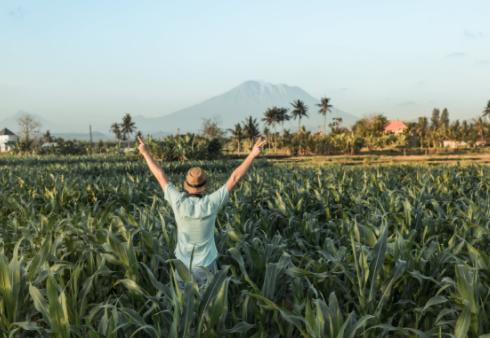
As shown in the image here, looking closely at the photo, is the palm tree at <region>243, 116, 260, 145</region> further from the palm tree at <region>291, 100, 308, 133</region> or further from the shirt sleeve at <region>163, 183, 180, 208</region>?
the shirt sleeve at <region>163, 183, 180, 208</region>

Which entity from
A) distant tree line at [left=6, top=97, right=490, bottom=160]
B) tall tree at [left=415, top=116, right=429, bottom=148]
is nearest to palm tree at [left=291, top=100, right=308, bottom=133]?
distant tree line at [left=6, top=97, right=490, bottom=160]

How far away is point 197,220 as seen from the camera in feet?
A: 12.5

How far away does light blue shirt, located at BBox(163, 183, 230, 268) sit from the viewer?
149 inches

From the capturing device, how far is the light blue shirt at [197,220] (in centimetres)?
379

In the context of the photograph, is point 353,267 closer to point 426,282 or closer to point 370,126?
point 426,282

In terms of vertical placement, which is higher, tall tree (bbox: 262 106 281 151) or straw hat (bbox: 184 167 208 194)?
tall tree (bbox: 262 106 281 151)

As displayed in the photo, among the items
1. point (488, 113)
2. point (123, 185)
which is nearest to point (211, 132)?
point (488, 113)

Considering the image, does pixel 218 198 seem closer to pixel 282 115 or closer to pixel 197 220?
pixel 197 220

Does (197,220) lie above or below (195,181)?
below

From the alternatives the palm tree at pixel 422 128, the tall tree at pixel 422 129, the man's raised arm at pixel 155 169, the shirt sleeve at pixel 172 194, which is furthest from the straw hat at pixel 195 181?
the palm tree at pixel 422 128

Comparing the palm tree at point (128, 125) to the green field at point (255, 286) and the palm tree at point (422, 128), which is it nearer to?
the palm tree at point (422, 128)

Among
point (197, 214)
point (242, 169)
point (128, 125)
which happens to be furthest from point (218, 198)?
point (128, 125)

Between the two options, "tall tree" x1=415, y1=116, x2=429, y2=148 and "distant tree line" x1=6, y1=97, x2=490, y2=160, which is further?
"tall tree" x1=415, y1=116, x2=429, y2=148

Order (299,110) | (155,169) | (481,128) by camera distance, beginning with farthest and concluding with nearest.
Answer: (299,110), (481,128), (155,169)
